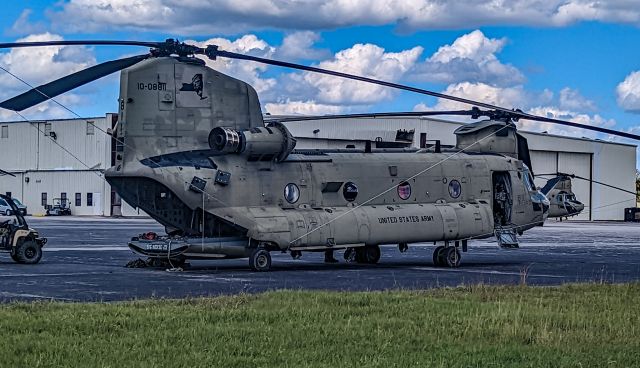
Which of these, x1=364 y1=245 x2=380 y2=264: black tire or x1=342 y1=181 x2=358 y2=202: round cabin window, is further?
x1=364 y1=245 x2=380 y2=264: black tire

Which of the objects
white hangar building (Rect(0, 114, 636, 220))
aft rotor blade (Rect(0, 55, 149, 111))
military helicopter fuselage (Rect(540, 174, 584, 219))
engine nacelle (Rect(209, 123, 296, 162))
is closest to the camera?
aft rotor blade (Rect(0, 55, 149, 111))

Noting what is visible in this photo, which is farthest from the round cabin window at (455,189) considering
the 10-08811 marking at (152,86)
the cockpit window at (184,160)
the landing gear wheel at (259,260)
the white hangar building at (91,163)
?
the white hangar building at (91,163)

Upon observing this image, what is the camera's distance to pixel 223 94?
2633 cm

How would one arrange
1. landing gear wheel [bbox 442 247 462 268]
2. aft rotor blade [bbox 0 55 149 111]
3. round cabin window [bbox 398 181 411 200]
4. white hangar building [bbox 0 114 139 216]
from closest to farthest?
aft rotor blade [bbox 0 55 149 111] → landing gear wheel [bbox 442 247 462 268] → round cabin window [bbox 398 181 411 200] → white hangar building [bbox 0 114 139 216]

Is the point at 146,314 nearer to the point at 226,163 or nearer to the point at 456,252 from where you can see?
the point at 226,163

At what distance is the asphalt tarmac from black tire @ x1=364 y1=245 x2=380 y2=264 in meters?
0.43

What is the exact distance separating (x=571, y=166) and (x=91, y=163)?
143 ft

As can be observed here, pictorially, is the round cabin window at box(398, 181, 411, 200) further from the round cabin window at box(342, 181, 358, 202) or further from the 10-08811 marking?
the 10-08811 marking

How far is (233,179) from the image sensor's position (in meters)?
25.6

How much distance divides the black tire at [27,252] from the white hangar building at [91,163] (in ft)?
188

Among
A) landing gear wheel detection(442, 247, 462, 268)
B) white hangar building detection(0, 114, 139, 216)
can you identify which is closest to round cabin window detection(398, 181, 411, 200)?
landing gear wheel detection(442, 247, 462, 268)

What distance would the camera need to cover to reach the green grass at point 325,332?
34.6ft

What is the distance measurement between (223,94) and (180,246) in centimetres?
416

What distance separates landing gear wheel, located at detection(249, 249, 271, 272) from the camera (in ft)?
82.8
